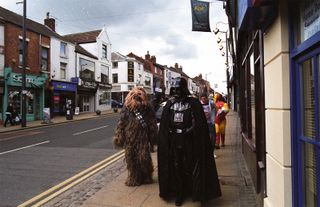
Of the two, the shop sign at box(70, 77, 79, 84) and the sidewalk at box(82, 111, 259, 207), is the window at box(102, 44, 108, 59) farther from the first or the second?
the sidewalk at box(82, 111, 259, 207)

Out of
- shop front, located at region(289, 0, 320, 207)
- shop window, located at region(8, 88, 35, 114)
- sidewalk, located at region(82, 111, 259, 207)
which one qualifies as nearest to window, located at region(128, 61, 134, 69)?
shop window, located at region(8, 88, 35, 114)

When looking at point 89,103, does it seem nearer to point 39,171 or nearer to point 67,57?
point 67,57

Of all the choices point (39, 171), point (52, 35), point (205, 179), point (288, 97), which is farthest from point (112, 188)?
point (52, 35)

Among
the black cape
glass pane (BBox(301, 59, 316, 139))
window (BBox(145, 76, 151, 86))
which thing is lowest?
the black cape

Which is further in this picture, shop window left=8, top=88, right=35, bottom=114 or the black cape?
shop window left=8, top=88, right=35, bottom=114

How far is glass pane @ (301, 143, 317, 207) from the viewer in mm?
2900

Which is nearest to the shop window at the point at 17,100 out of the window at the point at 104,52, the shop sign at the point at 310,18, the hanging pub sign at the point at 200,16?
the hanging pub sign at the point at 200,16

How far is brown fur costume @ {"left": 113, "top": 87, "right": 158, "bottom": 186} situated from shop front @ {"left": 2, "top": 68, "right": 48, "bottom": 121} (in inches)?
787

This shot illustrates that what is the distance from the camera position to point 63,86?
108 feet

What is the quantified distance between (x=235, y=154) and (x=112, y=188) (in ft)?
14.2

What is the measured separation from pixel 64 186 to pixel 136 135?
185 centimetres

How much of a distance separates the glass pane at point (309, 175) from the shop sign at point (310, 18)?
97 centimetres

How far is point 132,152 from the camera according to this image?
6473 millimetres

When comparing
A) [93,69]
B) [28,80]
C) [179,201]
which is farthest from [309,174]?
[93,69]
